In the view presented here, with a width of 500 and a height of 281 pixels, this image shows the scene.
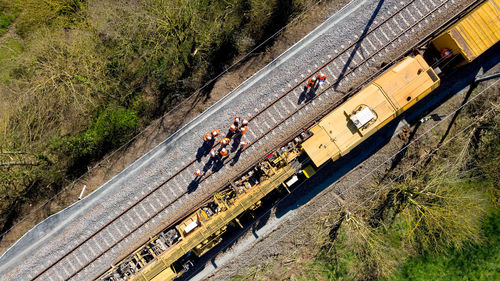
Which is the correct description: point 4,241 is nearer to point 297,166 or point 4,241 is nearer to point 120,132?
point 120,132

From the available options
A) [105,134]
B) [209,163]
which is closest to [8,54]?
[105,134]

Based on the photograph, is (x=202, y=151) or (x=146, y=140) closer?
(x=202, y=151)

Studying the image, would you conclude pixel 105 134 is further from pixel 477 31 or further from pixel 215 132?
pixel 477 31

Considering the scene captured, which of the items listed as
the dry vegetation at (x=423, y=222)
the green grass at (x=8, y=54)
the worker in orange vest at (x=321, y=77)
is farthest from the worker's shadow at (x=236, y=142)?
the green grass at (x=8, y=54)

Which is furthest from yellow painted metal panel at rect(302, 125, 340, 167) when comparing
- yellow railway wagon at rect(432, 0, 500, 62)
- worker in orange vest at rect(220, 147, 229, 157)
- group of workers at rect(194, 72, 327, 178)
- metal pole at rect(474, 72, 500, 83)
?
metal pole at rect(474, 72, 500, 83)

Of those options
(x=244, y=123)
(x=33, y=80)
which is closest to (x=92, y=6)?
(x=33, y=80)

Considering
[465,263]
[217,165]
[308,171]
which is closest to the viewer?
[308,171]

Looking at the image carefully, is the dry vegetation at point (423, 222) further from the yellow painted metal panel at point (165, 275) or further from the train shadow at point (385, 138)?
the yellow painted metal panel at point (165, 275)
